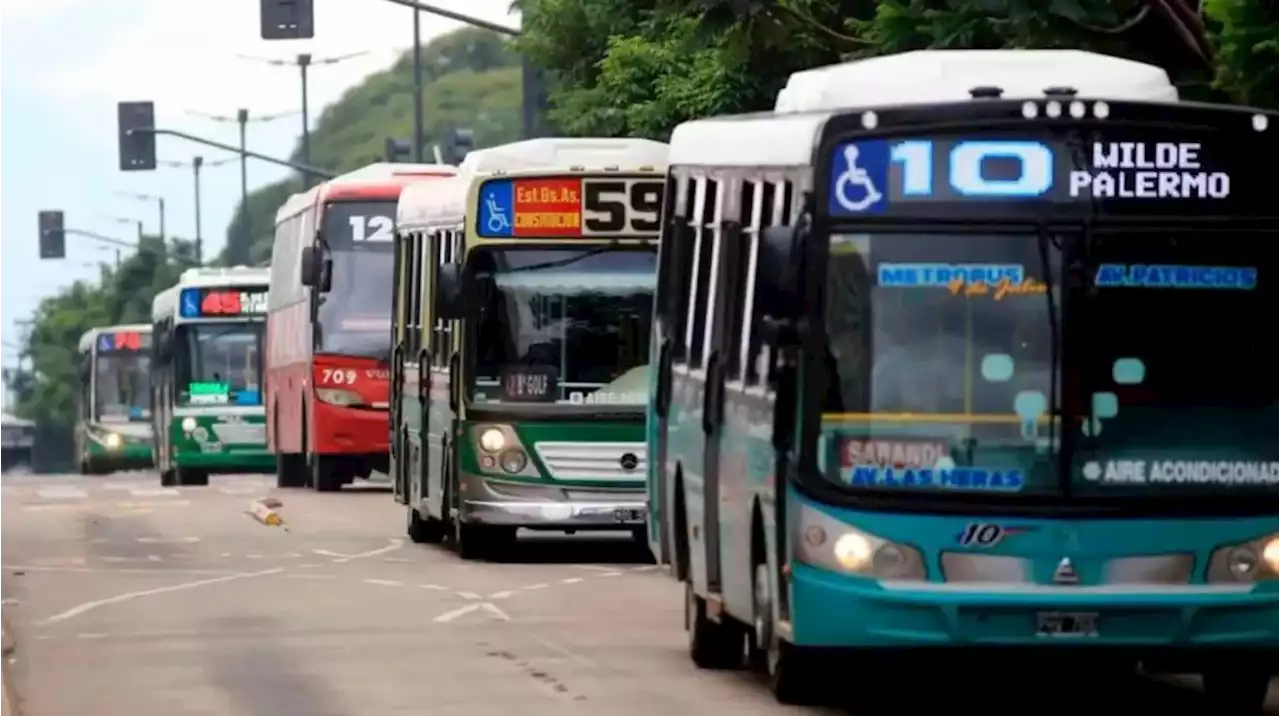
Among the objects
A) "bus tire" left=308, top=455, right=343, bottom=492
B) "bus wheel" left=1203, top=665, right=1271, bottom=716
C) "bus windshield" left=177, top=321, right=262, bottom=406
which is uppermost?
"bus wheel" left=1203, top=665, right=1271, bottom=716

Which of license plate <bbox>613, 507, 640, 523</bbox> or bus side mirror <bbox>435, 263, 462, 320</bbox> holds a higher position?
bus side mirror <bbox>435, 263, 462, 320</bbox>

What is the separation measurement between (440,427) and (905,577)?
44.0ft

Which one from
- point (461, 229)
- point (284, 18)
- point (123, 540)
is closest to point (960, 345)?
point (461, 229)

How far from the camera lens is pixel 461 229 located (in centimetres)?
2608

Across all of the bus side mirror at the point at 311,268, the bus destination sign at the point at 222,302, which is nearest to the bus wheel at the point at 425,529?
the bus side mirror at the point at 311,268

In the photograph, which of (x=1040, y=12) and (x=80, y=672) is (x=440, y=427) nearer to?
(x=1040, y=12)

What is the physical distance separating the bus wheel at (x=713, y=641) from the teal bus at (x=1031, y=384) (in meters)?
2.68

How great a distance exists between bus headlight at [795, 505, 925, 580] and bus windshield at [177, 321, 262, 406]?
1477 inches

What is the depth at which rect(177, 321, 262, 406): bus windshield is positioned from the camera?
5141cm

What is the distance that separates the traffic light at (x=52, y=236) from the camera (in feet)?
309

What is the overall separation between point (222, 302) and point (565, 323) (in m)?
27.5

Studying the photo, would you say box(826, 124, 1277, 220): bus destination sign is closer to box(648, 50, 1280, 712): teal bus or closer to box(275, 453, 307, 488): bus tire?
box(648, 50, 1280, 712): teal bus

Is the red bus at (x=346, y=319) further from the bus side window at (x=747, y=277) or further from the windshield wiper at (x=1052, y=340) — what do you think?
the windshield wiper at (x=1052, y=340)

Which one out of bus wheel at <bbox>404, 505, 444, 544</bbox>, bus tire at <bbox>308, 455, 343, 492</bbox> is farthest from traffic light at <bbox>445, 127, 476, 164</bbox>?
bus wheel at <bbox>404, 505, 444, 544</bbox>
